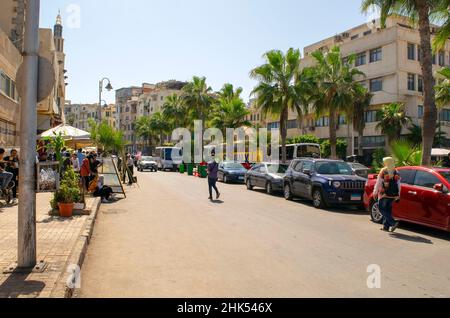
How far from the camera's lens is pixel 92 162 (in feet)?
51.2

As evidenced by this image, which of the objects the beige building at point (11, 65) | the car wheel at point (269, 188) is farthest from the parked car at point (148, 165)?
the car wheel at point (269, 188)

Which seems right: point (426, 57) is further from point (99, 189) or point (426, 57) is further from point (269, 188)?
point (99, 189)

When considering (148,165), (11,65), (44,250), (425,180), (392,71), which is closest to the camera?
(44,250)

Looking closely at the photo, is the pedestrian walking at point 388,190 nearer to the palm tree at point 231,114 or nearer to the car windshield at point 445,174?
the car windshield at point 445,174

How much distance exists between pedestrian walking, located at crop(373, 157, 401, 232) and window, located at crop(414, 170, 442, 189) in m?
0.55

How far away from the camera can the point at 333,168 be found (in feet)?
51.0

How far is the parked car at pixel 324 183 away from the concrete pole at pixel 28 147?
1032 centimetres

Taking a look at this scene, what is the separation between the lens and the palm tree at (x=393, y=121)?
40.4m

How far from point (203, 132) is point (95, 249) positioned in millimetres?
46422

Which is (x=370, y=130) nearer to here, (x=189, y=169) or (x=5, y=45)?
(x=189, y=169)

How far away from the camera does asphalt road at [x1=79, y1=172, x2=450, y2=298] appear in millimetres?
5520

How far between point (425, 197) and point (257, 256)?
475 centimetres

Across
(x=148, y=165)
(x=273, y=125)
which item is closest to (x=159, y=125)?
(x=273, y=125)

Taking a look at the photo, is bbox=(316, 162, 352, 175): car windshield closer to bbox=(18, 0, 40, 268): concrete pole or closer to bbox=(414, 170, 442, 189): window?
bbox=(414, 170, 442, 189): window
